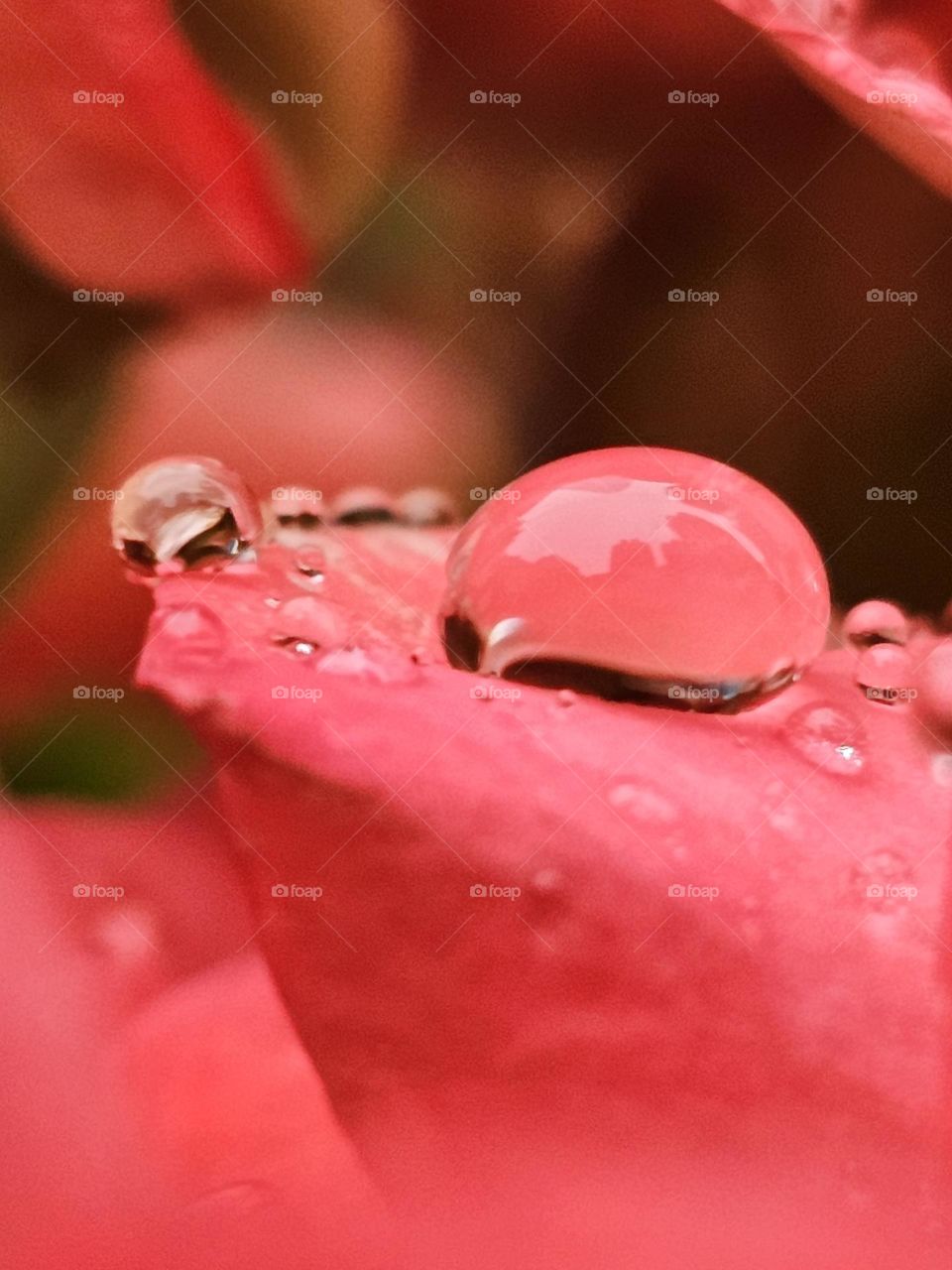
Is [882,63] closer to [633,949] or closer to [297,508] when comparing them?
[297,508]

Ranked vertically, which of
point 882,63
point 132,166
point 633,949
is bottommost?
point 633,949

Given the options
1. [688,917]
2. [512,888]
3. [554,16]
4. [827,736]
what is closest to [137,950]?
[512,888]

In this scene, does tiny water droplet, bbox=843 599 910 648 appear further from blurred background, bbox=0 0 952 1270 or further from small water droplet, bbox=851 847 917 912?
small water droplet, bbox=851 847 917 912

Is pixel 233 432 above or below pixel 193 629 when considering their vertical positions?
above

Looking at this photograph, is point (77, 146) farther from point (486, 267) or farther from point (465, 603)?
point (465, 603)

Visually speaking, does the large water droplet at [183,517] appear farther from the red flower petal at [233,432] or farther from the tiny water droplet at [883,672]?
the tiny water droplet at [883,672]

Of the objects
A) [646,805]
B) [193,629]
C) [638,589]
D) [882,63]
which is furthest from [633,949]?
[882,63]

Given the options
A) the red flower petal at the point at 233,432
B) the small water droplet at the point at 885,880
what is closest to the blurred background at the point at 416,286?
the red flower petal at the point at 233,432
